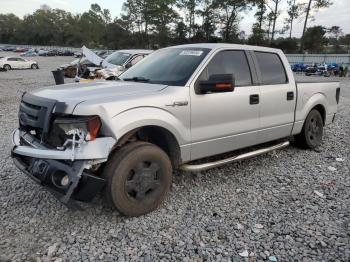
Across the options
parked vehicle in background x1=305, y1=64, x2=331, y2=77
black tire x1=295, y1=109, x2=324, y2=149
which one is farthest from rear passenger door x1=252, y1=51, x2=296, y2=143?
parked vehicle in background x1=305, y1=64, x2=331, y2=77

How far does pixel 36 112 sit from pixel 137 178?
122 centimetres

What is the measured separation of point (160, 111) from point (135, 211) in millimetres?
1088

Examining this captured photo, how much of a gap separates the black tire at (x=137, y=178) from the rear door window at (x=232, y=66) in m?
1.24

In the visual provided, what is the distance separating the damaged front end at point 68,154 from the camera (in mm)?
3295

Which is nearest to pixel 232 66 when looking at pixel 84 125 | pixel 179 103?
pixel 179 103

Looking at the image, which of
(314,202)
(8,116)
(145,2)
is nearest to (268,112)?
(314,202)

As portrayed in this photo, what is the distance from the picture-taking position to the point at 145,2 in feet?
274

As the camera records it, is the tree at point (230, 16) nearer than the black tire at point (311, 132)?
No

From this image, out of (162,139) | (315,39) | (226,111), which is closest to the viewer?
(162,139)

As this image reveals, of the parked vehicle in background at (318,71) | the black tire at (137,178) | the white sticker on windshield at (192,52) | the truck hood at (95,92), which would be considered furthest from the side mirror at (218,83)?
the parked vehicle in background at (318,71)

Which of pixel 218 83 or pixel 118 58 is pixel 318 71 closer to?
pixel 118 58

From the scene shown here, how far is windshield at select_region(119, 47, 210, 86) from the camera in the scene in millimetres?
4295

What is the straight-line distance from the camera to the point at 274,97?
5.18 metres

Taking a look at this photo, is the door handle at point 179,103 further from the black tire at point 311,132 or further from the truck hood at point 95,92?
the black tire at point 311,132
